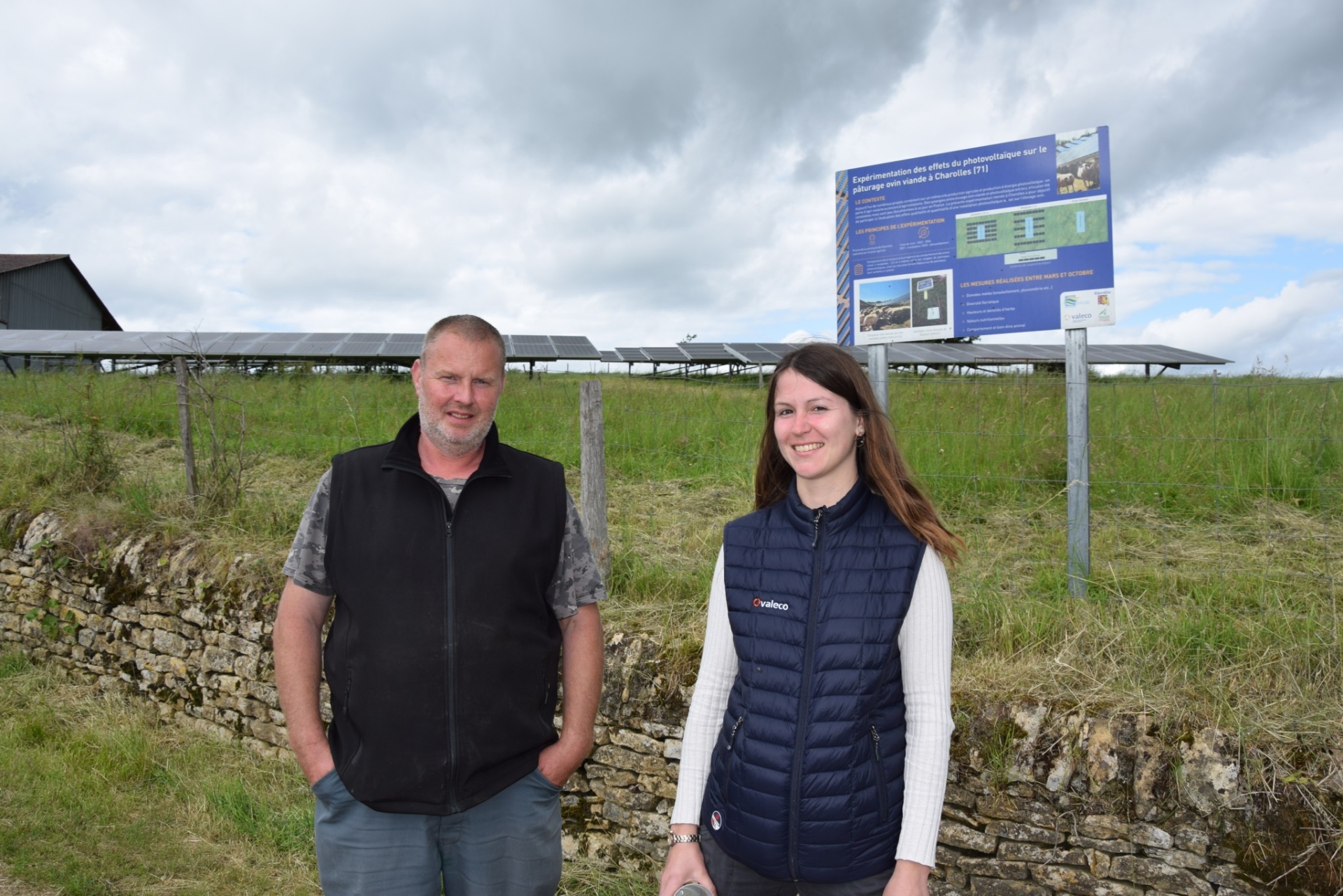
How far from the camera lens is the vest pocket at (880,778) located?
1746mm

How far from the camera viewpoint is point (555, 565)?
93.8 inches

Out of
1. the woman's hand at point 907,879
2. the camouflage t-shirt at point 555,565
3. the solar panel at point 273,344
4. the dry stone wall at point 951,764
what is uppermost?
the solar panel at point 273,344

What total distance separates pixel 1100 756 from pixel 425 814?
258cm

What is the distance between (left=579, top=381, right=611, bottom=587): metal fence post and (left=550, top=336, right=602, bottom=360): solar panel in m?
14.5

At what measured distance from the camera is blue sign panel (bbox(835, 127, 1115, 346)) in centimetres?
435

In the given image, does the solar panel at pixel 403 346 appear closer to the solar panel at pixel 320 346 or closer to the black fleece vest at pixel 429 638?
the solar panel at pixel 320 346

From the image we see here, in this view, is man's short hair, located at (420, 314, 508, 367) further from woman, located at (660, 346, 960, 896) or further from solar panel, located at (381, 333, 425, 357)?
solar panel, located at (381, 333, 425, 357)

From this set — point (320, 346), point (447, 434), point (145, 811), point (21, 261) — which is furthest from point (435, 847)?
point (21, 261)

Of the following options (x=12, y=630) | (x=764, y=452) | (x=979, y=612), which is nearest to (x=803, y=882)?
(x=764, y=452)

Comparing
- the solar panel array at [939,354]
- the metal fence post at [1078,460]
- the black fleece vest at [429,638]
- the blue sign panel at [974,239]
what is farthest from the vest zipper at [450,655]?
the solar panel array at [939,354]

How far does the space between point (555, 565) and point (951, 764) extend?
1.99 meters

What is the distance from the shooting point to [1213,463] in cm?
625

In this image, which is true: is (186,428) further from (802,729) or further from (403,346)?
(403,346)

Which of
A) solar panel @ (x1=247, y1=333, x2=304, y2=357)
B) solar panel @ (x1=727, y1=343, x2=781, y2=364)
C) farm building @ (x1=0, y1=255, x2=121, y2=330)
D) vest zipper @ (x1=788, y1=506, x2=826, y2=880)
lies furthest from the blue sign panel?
A: farm building @ (x1=0, y1=255, x2=121, y2=330)
